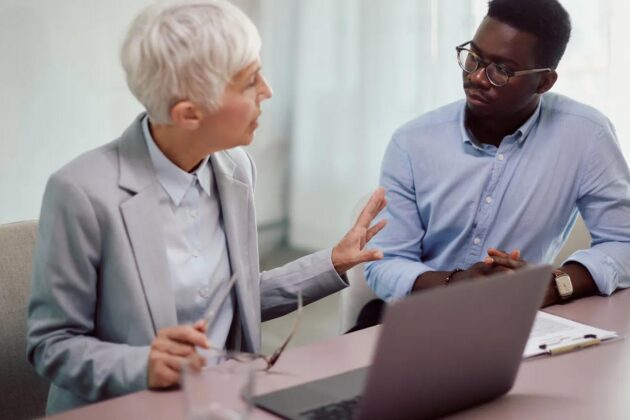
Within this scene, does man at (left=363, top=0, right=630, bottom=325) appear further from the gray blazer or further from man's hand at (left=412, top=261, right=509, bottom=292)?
the gray blazer

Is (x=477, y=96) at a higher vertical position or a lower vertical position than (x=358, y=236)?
higher

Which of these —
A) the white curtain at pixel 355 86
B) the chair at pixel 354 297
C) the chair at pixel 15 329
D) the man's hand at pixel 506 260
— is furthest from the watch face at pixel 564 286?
the white curtain at pixel 355 86

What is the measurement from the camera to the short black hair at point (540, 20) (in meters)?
2.17

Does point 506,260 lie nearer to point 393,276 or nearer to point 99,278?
point 393,276

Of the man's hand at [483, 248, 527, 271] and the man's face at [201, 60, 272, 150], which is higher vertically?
the man's face at [201, 60, 272, 150]

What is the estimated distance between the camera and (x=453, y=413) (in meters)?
1.35

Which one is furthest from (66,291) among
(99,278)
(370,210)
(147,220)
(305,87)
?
(305,87)

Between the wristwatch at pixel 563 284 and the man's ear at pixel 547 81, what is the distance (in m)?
0.50

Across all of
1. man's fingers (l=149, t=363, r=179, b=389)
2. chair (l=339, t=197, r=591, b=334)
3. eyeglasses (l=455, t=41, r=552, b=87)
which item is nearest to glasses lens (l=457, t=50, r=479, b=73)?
eyeglasses (l=455, t=41, r=552, b=87)

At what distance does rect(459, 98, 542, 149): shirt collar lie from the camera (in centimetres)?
223

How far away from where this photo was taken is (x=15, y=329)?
1.74 meters

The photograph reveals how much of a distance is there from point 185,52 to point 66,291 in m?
0.43

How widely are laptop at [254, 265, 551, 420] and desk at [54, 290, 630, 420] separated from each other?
40mm

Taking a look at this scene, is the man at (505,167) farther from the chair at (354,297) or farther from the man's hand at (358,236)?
the man's hand at (358,236)
